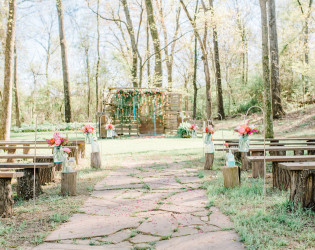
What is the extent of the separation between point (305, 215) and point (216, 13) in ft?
54.4

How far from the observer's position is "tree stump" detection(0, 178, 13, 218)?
3.77 m

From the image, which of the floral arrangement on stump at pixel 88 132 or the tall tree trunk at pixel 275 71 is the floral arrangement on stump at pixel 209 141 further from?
the tall tree trunk at pixel 275 71

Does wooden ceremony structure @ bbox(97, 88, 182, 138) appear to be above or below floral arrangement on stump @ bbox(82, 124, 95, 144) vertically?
above

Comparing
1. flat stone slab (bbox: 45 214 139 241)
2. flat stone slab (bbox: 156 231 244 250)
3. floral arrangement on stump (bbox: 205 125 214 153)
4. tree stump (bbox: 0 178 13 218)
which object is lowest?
flat stone slab (bbox: 156 231 244 250)

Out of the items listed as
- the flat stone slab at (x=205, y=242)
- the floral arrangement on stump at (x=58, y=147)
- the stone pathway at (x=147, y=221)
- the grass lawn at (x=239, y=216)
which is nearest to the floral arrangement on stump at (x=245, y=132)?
the grass lawn at (x=239, y=216)

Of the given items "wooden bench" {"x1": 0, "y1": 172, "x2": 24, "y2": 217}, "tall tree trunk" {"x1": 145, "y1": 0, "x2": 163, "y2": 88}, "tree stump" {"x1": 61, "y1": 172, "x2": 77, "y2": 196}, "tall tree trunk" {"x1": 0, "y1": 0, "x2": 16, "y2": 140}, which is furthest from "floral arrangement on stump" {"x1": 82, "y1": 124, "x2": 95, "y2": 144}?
"tall tree trunk" {"x1": 145, "y1": 0, "x2": 163, "y2": 88}

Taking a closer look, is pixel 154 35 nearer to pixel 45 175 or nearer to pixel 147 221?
pixel 45 175

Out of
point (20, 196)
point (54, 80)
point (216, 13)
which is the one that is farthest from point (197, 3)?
point (20, 196)

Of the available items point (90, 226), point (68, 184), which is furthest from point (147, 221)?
point (68, 184)

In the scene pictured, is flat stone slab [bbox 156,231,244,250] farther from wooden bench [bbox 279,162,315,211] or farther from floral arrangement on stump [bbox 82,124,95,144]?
floral arrangement on stump [bbox 82,124,95,144]

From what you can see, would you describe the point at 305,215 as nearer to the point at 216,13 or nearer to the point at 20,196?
the point at 20,196

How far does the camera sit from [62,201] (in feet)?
14.5

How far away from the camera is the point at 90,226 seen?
337cm

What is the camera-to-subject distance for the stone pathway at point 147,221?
289cm
